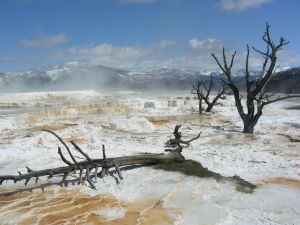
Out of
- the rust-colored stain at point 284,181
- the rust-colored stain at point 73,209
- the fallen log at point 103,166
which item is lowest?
the rust-colored stain at point 73,209

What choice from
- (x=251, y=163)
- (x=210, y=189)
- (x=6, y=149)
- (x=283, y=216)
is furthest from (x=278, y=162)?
(x=6, y=149)

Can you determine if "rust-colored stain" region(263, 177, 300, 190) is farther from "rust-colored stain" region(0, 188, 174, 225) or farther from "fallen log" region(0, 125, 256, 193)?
"rust-colored stain" region(0, 188, 174, 225)

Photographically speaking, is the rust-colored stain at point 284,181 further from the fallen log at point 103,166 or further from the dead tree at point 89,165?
the dead tree at point 89,165

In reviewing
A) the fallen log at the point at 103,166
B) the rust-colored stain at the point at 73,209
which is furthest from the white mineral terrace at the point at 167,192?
the fallen log at the point at 103,166

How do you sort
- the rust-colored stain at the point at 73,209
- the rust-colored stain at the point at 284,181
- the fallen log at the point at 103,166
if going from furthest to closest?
the rust-colored stain at the point at 284,181 → the fallen log at the point at 103,166 → the rust-colored stain at the point at 73,209

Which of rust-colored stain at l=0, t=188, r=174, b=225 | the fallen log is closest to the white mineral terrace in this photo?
rust-colored stain at l=0, t=188, r=174, b=225

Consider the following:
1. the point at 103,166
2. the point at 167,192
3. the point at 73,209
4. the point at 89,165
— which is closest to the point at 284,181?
the point at 167,192

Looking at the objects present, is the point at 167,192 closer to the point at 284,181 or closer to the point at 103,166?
the point at 103,166

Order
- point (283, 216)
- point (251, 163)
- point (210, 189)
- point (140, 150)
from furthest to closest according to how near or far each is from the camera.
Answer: point (140, 150)
point (251, 163)
point (210, 189)
point (283, 216)

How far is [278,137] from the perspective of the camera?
1402 centimetres

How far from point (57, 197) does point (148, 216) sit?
188cm

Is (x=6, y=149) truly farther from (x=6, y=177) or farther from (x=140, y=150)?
(x=6, y=177)

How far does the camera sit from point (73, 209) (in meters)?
6.63

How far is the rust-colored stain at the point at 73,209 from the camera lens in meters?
6.09
